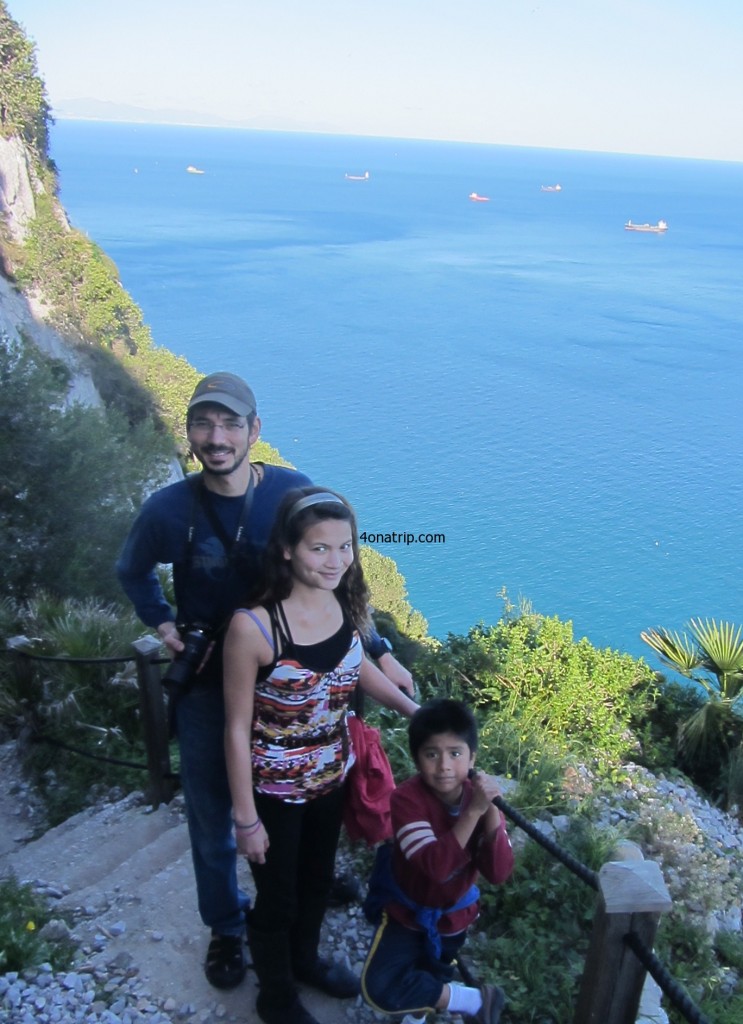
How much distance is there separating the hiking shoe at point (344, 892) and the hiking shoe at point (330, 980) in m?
0.46

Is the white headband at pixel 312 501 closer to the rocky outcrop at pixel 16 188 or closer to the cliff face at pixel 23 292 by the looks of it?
the cliff face at pixel 23 292

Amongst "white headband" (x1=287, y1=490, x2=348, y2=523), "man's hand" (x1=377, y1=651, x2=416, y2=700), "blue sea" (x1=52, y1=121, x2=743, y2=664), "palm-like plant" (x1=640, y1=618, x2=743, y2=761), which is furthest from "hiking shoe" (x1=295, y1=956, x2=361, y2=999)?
"blue sea" (x1=52, y1=121, x2=743, y2=664)

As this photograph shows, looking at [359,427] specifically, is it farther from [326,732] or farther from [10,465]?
[326,732]

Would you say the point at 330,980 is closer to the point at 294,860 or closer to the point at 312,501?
the point at 294,860

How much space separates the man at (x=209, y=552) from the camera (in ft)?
7.77

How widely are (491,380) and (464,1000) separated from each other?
190ft

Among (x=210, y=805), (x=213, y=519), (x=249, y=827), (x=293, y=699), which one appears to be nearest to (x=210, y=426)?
(x=213, y=519)

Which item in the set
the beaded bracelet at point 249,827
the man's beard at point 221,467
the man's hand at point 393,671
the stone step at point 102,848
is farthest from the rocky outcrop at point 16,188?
the beaded bracelet at point 249,827

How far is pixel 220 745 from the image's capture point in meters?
2.56

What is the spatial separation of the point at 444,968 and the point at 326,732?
2.68 feet

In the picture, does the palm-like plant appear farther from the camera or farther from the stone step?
the camera

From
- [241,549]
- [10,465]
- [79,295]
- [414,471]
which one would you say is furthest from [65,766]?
[414,471]

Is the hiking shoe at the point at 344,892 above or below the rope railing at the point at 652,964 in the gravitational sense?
below

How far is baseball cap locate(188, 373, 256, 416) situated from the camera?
233 cm
